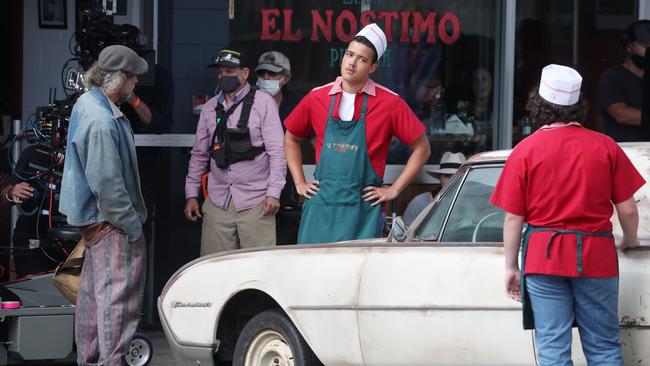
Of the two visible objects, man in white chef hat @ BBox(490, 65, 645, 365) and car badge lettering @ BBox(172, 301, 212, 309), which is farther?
car badge lettering @ BBox(172, 301, 212, 309)

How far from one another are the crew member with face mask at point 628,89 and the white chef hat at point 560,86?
4324mm

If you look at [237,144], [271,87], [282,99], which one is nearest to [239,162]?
[237,144]

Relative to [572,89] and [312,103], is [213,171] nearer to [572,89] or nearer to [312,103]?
[312,103]

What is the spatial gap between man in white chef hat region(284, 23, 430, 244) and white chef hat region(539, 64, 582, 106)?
2.04 metres

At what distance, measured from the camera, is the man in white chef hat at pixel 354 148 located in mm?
7246

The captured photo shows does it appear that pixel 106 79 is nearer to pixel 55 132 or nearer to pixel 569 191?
pixel 55 132

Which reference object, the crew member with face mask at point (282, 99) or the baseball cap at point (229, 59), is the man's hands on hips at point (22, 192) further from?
the crew member with face mask at point (282, 99)

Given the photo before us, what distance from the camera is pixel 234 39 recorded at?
10109 millimetres

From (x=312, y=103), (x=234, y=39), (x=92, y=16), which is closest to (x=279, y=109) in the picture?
(x=234, y=39)

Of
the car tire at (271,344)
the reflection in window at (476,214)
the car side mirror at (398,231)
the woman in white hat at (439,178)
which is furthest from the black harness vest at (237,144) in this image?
the reflection in window at (476,214)

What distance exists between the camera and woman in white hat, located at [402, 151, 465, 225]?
345 inches

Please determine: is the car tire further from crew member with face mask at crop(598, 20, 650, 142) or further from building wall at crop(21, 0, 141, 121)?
building wall at crop(21, 0, 141, 121)

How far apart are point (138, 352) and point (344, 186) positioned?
1769mm

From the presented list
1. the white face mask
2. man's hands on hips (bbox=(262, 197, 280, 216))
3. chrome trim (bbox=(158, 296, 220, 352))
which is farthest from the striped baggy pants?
the white face mask
